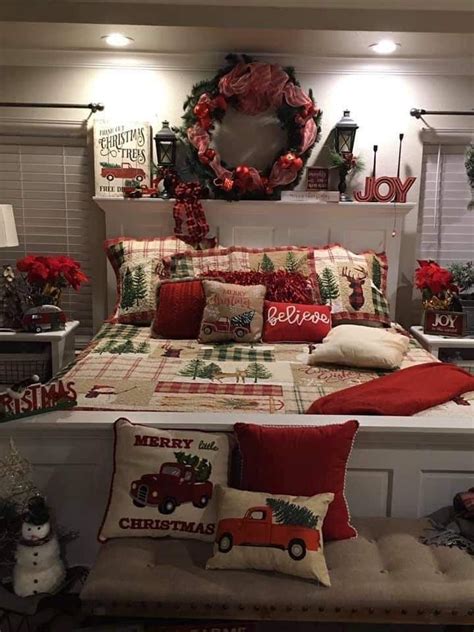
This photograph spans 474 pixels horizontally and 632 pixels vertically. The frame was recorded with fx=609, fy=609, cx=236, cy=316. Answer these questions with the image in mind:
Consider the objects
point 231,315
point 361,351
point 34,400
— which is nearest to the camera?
point 34,400

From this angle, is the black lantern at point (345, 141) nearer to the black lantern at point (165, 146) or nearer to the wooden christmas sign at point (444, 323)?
the wooden christmas sign at point (444, 323)

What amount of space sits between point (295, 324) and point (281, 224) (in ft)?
2.95

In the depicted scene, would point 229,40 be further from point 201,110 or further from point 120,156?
point 120,156

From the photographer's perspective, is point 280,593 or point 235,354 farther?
point 235,354

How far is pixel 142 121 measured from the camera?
3738 millimetres

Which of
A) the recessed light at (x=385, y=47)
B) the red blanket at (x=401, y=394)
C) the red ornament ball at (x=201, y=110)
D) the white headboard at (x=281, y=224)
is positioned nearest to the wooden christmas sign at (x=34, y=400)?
the red blanket at (x=401, y=394)

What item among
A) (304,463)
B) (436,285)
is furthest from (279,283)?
(304,463)

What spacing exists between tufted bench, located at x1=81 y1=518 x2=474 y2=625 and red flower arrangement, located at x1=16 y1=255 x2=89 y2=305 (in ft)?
7.24

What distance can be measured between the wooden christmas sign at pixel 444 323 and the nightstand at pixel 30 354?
207cm

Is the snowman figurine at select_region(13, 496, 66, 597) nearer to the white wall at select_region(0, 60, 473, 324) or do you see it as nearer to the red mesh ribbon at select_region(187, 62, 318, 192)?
the red mesh ribbon at select_region(187, 62, 318, 192)

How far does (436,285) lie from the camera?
349cm

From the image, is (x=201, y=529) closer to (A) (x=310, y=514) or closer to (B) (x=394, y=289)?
(A) (x=310, y=514)

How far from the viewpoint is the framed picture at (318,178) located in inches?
147

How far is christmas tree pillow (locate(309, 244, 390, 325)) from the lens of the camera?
329 cm
